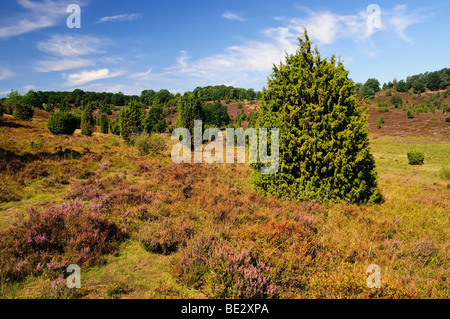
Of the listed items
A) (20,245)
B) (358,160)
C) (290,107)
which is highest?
(290,107)

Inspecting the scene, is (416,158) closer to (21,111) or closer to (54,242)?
(54,242)

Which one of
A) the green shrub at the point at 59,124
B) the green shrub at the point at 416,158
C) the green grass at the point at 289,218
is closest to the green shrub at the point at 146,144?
the green grass at the point at 289,218

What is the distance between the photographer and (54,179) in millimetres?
10109

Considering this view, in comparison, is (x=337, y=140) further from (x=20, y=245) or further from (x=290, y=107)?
(x=20, y=245)

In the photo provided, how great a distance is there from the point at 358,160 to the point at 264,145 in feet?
11.0

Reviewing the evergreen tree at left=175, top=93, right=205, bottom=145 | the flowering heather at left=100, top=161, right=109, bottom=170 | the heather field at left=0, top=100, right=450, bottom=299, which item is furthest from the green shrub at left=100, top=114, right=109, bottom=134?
the heather field at left=0, top=100, right=450, bottom=299

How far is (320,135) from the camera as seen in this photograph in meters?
7.32

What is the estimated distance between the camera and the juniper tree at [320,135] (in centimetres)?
724

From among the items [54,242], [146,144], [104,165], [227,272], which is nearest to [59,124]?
[146,144]

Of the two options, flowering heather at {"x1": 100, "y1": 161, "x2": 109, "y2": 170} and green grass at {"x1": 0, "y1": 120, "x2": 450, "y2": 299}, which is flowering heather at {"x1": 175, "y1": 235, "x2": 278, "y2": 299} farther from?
flowering heather at {"x1": 100, "y1": 161, "x2": 109, "y2": 170}

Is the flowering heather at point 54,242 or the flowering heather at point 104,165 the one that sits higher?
the flowering heather at point 104,165

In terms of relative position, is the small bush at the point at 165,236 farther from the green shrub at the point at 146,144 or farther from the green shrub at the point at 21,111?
the green shrub at the point at 21,111
